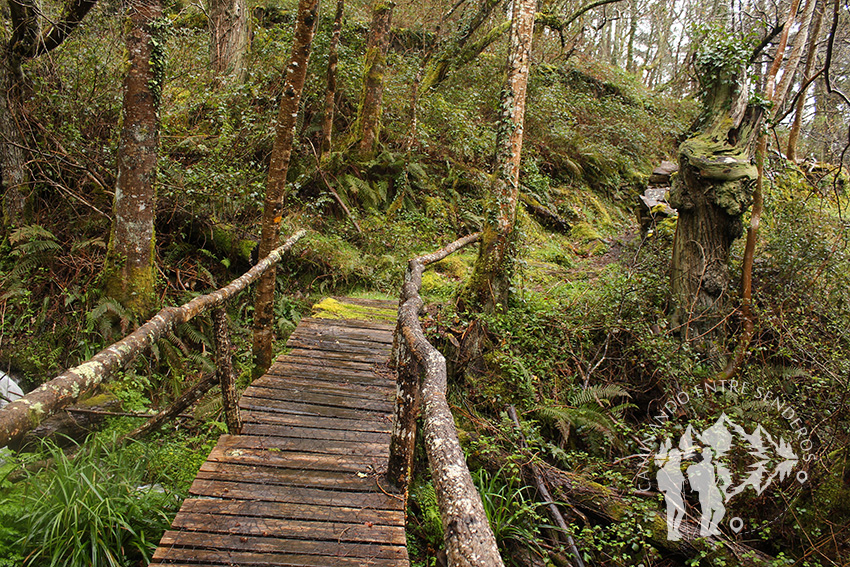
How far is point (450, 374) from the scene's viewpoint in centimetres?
613

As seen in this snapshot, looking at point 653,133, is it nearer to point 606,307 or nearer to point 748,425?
point 606,307

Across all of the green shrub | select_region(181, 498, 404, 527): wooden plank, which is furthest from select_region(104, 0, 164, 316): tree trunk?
select_region(181, 498, 404, 527): wooden plank

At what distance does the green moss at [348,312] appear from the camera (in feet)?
23.7

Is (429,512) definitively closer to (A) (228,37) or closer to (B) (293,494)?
(B) (293,494)

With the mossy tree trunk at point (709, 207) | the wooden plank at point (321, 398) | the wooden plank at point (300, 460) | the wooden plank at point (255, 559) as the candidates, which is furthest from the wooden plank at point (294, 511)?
the mossy tree trunk at point (709, 207)

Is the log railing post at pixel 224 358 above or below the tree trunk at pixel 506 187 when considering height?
below

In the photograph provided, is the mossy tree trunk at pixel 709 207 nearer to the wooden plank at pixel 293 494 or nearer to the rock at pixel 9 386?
the wooden plank at pixel 293 494

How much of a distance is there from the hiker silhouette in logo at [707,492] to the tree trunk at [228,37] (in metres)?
10.3

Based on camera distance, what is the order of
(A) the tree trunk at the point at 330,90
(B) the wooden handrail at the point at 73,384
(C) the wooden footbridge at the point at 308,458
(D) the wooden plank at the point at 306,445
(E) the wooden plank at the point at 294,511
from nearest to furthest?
(B) the wooden handrail at the point at 73,384, (C) the wooden footbridge at the point at 308,458, (E) the wooden plank at the point at 294,511, (D) the wooden plank at the point at 306,445, (A) the tree trunk at the point at 330,90

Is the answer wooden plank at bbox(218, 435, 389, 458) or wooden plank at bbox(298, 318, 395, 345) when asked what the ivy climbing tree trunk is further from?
wooden plank at bbox(218, 435, 389, 458)

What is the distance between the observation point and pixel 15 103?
6422 millimetres

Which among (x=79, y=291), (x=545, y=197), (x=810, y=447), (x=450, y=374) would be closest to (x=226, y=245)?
(x=79, y=291)

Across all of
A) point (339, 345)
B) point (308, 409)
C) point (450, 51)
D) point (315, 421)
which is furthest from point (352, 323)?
point (450, 51)

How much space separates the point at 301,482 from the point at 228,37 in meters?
9.98
